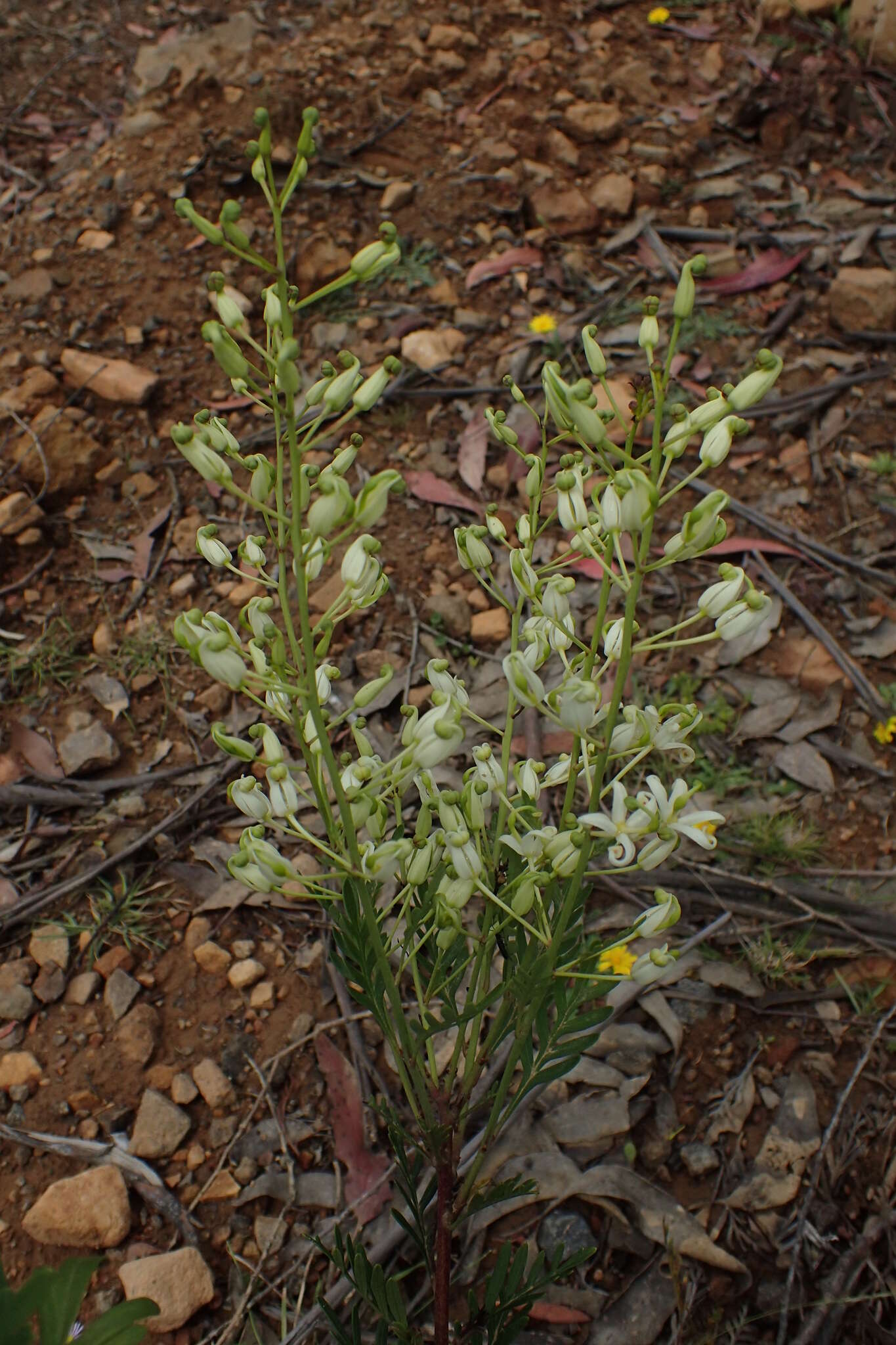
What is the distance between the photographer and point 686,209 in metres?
4.60

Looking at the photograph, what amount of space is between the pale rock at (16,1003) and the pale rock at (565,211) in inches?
145

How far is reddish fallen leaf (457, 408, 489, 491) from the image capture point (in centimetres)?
364

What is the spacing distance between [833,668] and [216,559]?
2.20 metres

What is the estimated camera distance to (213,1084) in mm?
2375

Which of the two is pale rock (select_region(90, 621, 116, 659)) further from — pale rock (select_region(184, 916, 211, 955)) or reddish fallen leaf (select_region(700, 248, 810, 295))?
reddish fallen leaf (select_region(700, 248, 810, 295))

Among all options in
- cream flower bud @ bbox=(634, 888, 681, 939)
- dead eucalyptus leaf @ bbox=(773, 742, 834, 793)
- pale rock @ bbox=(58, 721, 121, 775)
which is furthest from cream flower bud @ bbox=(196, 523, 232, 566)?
dead eucalyptus leaf @ bbox=(773, 742, 834, 793)

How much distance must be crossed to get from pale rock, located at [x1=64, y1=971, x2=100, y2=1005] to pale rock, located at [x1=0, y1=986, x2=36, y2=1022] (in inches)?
3.3

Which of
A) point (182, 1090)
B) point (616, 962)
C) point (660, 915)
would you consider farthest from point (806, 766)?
point (182, 1090)

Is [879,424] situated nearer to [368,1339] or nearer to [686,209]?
[686,209]

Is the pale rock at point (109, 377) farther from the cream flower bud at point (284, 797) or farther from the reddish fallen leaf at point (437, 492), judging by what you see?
the cream flower bud at point (284, 797)

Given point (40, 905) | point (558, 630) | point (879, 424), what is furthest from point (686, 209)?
point (40, 905)

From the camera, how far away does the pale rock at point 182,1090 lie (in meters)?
2.36

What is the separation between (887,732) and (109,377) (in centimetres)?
300

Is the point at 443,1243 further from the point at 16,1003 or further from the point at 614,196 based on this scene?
the point at 614,196
